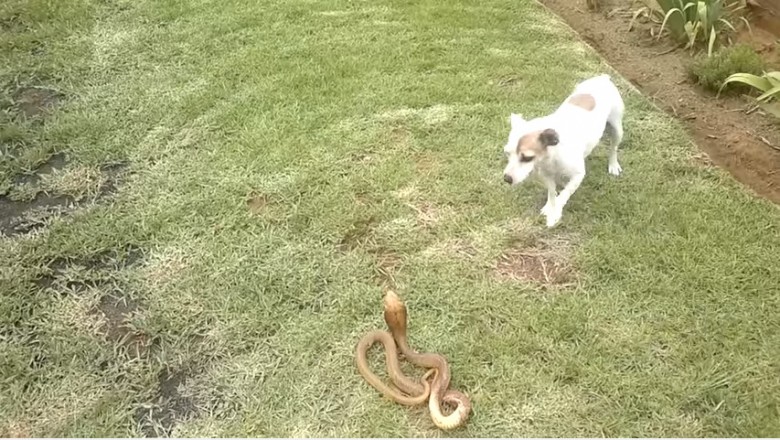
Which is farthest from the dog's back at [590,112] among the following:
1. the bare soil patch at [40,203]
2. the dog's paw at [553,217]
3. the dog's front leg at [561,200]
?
the bare soil patch at [40,203]

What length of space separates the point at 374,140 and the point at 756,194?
150cm

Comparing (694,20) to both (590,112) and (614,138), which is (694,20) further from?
(590,112)

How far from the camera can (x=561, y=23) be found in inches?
160

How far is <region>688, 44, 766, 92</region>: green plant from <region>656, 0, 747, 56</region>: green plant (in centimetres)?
10

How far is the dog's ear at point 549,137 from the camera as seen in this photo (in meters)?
2.33

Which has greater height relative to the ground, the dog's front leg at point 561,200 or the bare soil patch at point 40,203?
the dog's front leg at point 561,200

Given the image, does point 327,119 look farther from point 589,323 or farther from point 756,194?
point 756,194

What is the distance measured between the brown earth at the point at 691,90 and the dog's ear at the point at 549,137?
42.4 inches

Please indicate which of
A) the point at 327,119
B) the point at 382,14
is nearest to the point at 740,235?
the point at 327,119

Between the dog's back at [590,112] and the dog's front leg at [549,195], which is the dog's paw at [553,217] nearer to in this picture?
the dog's front leg at [549,195]

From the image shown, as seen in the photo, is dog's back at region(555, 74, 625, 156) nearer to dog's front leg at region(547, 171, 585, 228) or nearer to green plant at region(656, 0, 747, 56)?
dog's front leg at region(547, 171, 585, 228)

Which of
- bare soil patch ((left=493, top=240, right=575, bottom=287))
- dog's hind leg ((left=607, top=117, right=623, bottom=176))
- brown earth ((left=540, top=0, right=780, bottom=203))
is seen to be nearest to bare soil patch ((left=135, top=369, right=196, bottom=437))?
bare soil patch ((left=493, top=240, right=575, bottom=287))

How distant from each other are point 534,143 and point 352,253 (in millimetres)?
733

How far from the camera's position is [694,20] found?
3.66 metres
